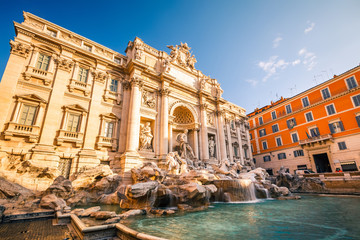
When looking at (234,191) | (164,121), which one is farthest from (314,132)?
(164,121)

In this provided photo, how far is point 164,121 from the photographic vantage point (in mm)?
15758

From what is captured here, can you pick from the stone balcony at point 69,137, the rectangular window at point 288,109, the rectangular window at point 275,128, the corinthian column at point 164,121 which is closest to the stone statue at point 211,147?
the corinthian column at point 164,121

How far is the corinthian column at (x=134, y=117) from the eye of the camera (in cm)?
1298

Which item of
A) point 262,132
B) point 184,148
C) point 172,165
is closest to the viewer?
point 172,165

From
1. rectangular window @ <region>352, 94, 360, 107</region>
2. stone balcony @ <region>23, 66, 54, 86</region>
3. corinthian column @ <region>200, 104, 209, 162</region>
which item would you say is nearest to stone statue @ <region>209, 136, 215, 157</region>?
corinthian column @ <region>200, 104, 209, 162</region>

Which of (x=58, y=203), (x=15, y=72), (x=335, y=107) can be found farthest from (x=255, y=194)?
(x=335, y=107)

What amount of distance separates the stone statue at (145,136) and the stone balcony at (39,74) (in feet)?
24.8

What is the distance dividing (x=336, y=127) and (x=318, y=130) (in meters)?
1.95

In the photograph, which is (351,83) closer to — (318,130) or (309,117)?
(309,117)

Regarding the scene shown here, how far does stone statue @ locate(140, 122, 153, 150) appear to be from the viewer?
14.3 metres

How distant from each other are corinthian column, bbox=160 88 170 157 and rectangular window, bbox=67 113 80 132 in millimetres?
6669

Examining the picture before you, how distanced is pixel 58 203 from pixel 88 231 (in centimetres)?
409

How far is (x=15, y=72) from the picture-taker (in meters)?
10.6

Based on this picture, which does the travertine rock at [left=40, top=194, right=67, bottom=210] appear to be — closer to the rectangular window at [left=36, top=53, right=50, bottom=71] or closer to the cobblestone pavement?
the cobblestone pavement
